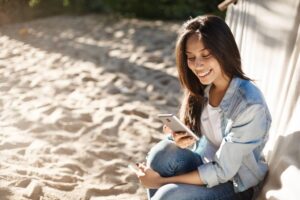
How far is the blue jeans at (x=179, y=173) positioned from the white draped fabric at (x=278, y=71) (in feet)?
0.47

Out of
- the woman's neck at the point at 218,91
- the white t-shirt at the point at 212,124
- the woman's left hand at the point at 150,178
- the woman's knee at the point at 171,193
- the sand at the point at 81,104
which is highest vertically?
the woman's neck at the point at 218,91

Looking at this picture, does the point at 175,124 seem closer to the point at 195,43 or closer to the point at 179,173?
the point at 179,173

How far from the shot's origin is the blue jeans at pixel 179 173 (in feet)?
5.84

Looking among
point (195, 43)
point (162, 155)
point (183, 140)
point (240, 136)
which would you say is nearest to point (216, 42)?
point (195, 43)

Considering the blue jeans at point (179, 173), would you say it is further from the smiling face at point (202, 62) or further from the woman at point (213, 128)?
the smiling face at point (202, 62)

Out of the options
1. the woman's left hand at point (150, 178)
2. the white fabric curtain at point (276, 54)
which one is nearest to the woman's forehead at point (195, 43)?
the white fabric curtain at point (276, 54)

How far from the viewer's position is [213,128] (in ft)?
6.19

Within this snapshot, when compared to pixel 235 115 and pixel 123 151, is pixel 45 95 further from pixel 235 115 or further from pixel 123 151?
pixel 235 115

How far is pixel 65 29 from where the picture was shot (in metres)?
5.98

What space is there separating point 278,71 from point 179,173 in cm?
59

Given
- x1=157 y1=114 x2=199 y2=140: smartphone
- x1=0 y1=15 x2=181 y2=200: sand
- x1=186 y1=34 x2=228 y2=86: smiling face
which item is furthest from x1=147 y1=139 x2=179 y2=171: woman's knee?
x1=0 y1=15 x2=181 y2=200: sand

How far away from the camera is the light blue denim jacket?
167cm

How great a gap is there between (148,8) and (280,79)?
15.8ft

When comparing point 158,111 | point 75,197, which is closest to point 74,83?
point 158,111
